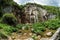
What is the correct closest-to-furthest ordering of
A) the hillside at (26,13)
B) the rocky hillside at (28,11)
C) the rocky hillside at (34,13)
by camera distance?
the hillside at (26,13)
the rocky hillside at (28,11)
the rocky hillside at (34,13)

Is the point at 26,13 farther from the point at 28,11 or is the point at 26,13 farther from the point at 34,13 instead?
the point at 34,13

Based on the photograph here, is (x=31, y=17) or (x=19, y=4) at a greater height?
(x=19, y=4)

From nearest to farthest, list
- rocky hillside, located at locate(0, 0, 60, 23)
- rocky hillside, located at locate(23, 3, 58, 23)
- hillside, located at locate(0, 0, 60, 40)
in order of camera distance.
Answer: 1. hillside, located at locate(0, 0, 60, 40)
2. rocky hillside, located at locate(0, 0, 60, 23)
3. rocky hillside, located at locate(23, 3, 58, 23)

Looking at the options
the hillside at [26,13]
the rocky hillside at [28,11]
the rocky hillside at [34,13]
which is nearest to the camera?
the hillside at [26,13]

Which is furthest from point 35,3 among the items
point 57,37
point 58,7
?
point 57,37

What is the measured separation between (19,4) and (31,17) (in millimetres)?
1796

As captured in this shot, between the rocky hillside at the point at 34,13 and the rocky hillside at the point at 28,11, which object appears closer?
the rocky hillside at the point at 28,11

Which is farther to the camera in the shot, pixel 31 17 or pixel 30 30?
pixel 31 17

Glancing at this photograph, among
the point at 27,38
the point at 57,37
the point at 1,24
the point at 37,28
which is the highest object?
the point at 1,24

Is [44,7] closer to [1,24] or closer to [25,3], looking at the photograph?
[25,3]

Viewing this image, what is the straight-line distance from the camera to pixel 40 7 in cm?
1700

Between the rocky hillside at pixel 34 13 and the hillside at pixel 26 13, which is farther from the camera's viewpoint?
the rocky hillside at pixel 34 13

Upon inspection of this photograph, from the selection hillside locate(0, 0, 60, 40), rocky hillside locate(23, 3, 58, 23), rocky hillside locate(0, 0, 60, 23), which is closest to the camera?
hillside locate(0, 0, 60, 40)

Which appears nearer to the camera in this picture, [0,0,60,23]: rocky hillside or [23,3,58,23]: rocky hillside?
[0,0,60,23]: rocky hillside
